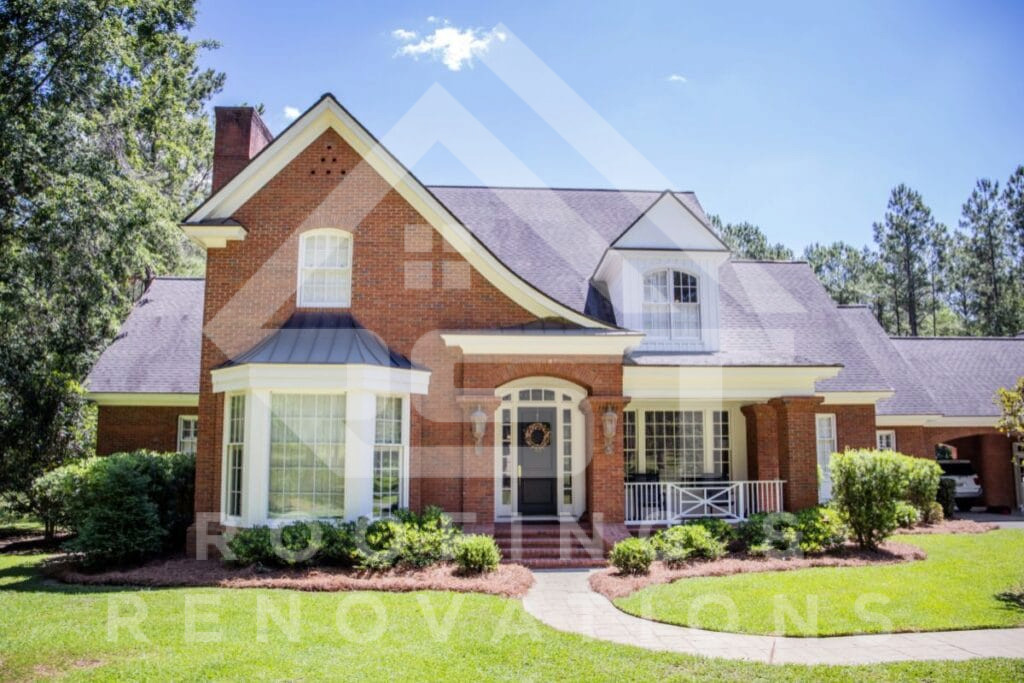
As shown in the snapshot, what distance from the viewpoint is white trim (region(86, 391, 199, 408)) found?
1862 cm

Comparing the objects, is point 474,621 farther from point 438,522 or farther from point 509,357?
point 509,357

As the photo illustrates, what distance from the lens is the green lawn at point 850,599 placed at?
9000 millimetres

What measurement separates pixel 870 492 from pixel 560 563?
614cm

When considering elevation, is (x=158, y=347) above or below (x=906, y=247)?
below

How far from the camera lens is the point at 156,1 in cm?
1830

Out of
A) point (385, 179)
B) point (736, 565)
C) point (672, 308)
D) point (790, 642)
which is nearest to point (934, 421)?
point (672, 308)

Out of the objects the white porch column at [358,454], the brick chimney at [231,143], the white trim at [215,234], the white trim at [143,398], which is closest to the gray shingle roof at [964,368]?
the white porch column at [358,454]

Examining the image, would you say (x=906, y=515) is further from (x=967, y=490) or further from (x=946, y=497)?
(x=967, y=490)

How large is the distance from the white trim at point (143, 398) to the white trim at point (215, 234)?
5741 millimetres

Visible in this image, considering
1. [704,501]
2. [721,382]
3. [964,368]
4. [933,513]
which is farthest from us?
[964,368]

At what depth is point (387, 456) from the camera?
13.5 meters

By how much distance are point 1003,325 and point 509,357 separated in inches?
1930

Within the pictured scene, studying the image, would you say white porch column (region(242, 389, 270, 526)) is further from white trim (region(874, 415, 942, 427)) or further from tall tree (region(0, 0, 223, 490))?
white trim (region(874, 415, 942, 427))

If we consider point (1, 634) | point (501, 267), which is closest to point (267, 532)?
point (1, 634)
